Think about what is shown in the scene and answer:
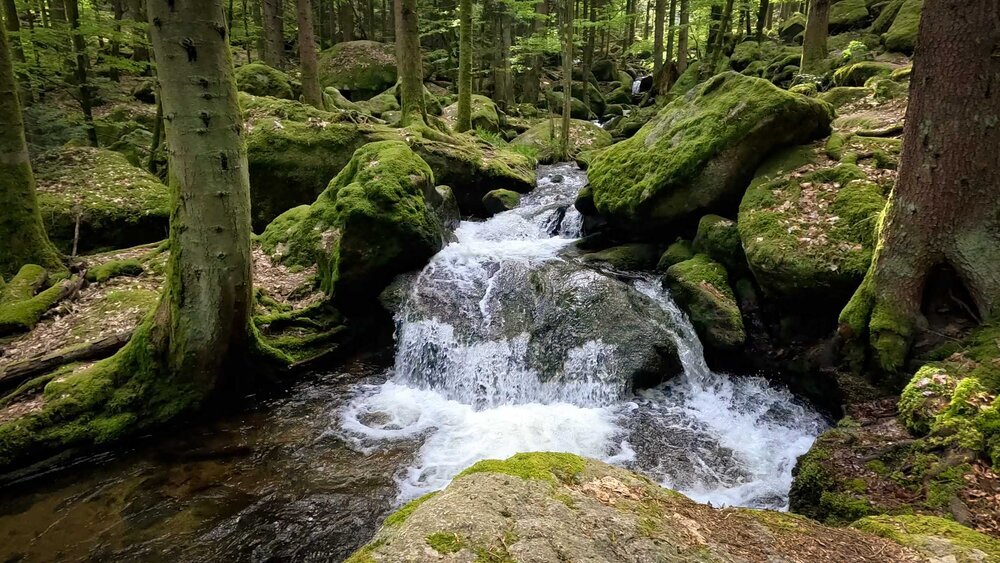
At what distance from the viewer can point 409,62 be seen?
518 inches

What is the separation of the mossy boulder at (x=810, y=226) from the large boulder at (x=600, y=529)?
13.1 ft

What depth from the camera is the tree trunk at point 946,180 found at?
4.67 m

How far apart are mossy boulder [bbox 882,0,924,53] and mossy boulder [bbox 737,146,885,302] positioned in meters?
9.38

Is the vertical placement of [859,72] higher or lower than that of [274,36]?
lower

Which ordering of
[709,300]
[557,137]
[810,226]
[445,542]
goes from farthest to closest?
[557,137] → [709,300] → [810,226] → [445,542]

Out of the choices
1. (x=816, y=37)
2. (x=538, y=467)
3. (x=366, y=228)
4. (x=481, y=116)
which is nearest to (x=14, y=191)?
(x=366, y=228)

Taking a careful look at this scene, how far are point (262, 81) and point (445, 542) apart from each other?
636 inches

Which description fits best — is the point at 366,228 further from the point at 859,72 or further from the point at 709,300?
the point at 859,72

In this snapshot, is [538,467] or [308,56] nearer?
[538,467]

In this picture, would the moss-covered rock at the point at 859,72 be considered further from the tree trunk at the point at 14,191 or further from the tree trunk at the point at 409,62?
the tree trunk at the point at 14,191

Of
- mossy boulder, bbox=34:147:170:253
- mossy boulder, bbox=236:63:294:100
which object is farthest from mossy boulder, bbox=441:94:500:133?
mossy boulder, bbox=34:147:170:253

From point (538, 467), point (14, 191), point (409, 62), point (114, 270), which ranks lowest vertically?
point (114, 270)

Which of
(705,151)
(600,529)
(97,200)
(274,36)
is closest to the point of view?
(600,529)

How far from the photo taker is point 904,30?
14023mm
